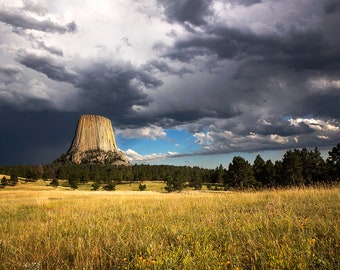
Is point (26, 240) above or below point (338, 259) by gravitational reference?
below

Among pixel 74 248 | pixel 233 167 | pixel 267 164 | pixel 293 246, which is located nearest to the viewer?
pixel 293 246

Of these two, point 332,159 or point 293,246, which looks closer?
point 293,246

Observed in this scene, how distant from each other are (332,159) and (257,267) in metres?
68.4

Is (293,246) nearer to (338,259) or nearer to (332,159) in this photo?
(338,259)

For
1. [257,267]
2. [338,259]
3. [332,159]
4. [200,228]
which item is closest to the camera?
[338,259]

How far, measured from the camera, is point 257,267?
3.67 m

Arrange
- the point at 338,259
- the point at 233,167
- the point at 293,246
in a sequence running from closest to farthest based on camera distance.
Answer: the point at 338,259 < the point at 293,246 < the point at 233,167

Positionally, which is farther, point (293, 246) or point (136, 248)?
point (136, 248)

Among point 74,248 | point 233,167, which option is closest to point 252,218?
point 74,248

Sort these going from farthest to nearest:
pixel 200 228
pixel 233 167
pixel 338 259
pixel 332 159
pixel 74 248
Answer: pixel 233 167
pixel 332 159
pixel 200 228
pixel 74 248
pixel 338 259

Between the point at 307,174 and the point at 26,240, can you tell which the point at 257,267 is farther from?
the point at 307,174

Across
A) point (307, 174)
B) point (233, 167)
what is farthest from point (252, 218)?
point (307, 174)

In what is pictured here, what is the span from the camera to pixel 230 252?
4.29m

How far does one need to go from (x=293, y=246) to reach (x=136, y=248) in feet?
8.55
